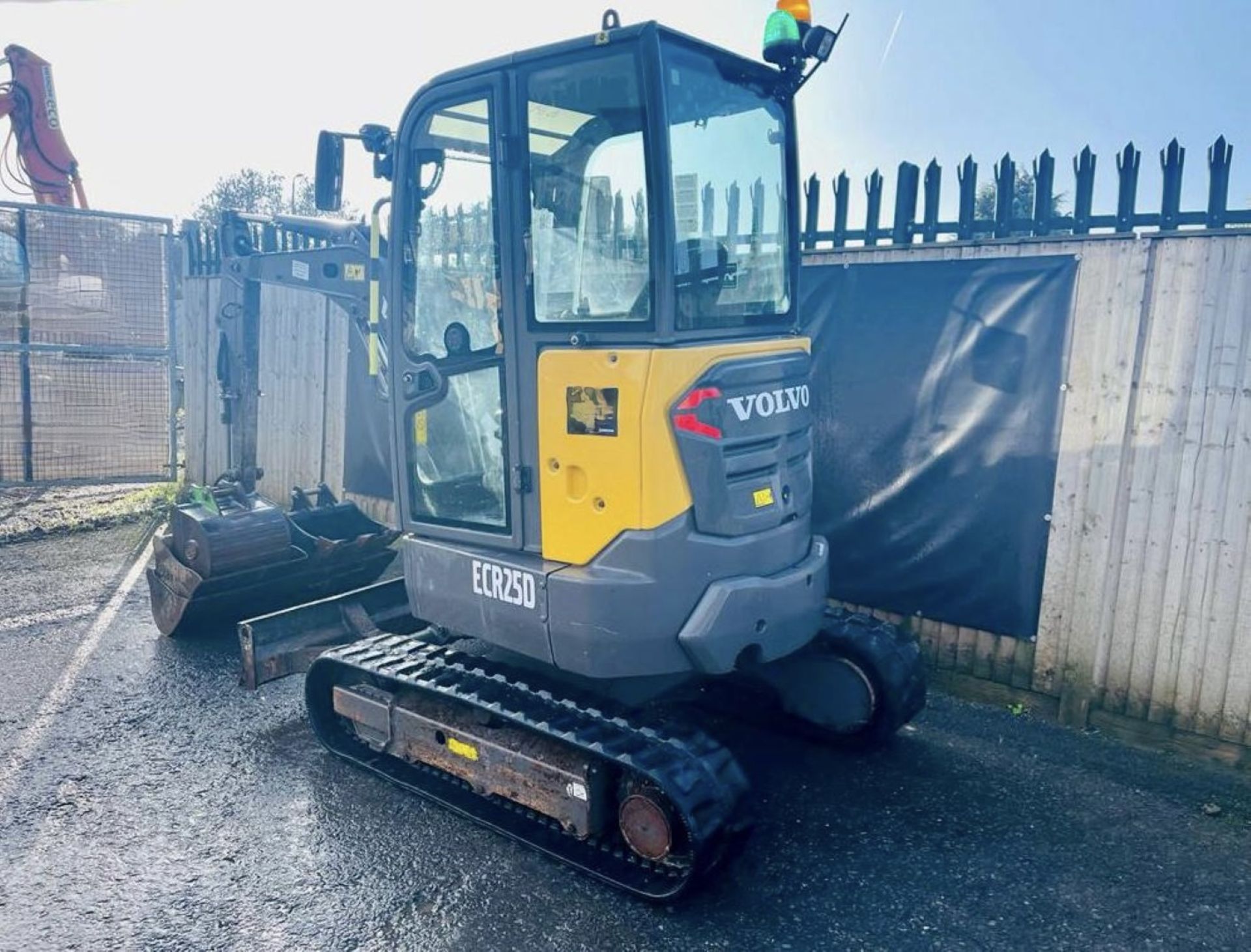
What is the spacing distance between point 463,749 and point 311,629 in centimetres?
143

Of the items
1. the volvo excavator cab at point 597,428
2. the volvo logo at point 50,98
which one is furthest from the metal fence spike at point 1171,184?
the volvo logo at point 50,98

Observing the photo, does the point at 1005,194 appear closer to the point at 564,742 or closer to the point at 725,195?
the point at 725,195

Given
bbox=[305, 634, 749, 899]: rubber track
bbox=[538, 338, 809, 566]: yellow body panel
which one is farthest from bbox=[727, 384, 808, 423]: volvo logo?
bbox=[305, 634, 749, 899]: rubber track

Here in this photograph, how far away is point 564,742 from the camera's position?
12.0ft

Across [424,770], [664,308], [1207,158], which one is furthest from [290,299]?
[1207,158]

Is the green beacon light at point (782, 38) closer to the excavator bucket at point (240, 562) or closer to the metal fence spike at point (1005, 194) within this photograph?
the metal fence spike at point (1005, 194)

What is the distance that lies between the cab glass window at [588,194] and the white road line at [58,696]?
10.8 ft

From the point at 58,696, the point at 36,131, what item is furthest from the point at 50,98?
the point at 58,696

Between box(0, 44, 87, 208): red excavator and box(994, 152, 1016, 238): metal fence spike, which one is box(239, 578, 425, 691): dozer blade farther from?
box(0, 44, 87, 208): red excavator

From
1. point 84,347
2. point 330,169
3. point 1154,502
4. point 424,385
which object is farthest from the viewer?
point 84,347

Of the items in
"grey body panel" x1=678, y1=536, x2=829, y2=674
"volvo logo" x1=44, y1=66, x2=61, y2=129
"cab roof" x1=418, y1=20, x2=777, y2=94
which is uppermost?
"volvo logo" x1=44, y1=66, x2=61, y2=129

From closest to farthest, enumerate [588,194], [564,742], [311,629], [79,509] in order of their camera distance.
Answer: [588,194] < [564,742] < [311,629] < [79,509]

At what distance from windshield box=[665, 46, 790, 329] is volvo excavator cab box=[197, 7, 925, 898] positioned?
1 cm

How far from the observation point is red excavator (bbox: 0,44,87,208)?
33.4 ft
